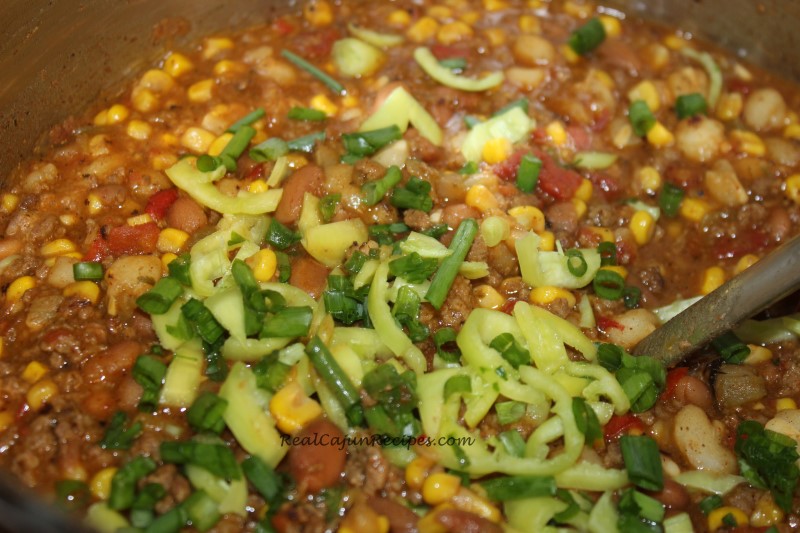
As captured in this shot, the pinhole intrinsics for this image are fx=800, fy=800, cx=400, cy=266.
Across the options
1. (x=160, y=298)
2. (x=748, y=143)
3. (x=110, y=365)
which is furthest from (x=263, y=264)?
(x=748, y=143)

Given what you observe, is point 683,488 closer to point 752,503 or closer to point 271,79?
point 752,503

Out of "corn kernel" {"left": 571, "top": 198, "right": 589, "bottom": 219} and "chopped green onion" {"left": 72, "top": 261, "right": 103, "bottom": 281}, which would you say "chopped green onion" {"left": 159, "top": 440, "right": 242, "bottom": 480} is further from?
"corn kernel" {"left": 571, "top": 198, "right": 589, "bottom": 219}

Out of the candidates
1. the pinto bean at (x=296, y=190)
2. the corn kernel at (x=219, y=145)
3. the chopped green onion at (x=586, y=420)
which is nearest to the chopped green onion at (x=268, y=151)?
the corn kernel at (x=219, y=145)

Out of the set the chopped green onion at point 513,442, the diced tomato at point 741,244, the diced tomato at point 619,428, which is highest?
the chopped green onion at point 513,442

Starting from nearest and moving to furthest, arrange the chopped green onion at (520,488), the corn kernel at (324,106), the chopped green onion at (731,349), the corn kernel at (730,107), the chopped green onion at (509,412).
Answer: the chopped green onion at (520,488) < the chopped green onion at (509,412) < the chopped green onion at (731,349) < the corn kernel at (324,106) < the corn kernel at (730,107)

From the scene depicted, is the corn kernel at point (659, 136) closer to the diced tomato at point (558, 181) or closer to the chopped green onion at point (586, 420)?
the diced tomato at point (558, 181)

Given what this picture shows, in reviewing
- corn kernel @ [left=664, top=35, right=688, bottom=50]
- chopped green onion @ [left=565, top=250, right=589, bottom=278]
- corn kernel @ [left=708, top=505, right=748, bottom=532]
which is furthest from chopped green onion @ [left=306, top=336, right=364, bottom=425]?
corn kernel @ [left=664, top=35, right=688, bottom=50]

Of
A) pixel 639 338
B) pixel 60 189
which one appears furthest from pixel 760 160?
pixel 60 189
